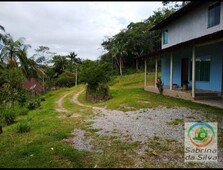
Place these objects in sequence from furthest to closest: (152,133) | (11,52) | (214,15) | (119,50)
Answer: (119,50), (11,52), (214,15), (152,133)

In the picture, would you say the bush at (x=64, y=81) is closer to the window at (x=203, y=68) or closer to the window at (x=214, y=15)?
the window at (x=203, y=68)

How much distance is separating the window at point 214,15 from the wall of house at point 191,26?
9.9 inches

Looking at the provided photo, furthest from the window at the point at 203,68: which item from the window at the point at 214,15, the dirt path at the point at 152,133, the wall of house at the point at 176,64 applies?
the dirt path at the point at 152,133

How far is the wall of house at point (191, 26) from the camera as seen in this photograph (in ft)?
51.2

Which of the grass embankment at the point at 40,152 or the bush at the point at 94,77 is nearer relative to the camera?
the grass embankment at the point at 40,152

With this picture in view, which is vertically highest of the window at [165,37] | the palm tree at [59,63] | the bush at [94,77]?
the window at [165,37]

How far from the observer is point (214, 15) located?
14.8 meters

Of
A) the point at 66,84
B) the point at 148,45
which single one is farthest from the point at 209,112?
the point at 66,84

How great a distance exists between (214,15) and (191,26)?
9.08ft

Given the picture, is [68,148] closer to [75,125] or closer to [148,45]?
[75,125]

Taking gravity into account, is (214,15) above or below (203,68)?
above

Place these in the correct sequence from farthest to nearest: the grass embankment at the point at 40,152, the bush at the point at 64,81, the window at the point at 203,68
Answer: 1. the bush at the point at 64,81
2. the window at the point at 203,68
3. the grass embankment at the point at 40,152

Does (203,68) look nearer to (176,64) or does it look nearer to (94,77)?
(176,64)

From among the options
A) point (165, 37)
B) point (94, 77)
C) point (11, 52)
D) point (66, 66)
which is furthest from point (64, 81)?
point (165, 37)
